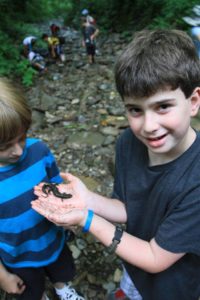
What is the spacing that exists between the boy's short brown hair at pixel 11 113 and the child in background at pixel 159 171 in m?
0.35

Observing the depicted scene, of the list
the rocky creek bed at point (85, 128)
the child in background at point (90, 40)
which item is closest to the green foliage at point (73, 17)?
the rocky creek bed at point (85, 128)

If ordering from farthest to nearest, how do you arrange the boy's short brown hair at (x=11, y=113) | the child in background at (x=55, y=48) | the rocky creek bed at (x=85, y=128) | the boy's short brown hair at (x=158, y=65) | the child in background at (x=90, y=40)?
the child in background at (x=55, y=48), the child in background at (x=90, y=40), the rocky creek bed at (x=85, y=128), the boy's short brown hair at (x=11, y=113), the boy's short brown hair at (x=158, y=65)

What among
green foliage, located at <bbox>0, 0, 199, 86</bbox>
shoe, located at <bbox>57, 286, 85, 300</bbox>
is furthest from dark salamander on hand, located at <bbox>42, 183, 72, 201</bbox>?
green foliage, located at <bbox>0, 0, 199, 86</bbox>

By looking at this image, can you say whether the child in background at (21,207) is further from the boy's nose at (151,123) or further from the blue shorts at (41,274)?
the boy's nose at (151,123)

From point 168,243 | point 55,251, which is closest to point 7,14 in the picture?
point 55,251

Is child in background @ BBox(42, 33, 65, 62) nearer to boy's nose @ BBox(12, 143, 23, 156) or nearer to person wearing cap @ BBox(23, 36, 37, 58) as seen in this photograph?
person wearing cap @ BBox(23, 36, 37, 58)

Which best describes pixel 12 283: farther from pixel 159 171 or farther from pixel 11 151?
pixel 159 171

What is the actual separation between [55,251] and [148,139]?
1017 mm

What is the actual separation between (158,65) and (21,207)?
1.02m

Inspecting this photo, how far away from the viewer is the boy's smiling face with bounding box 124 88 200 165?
3.99 feet

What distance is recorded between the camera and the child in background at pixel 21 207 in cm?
153

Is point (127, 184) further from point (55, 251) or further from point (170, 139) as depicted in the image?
point (55, 251)

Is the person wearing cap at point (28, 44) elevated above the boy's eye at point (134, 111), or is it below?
below

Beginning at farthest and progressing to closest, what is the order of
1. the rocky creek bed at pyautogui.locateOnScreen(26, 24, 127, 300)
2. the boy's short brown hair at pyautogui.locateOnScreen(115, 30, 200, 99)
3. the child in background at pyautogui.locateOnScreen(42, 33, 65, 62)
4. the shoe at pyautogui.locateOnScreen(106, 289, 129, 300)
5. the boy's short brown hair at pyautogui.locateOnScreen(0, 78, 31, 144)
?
1. the child in background at pyautogui.locateOnScreen(42, 33, 65, 62)
2. the rocky creek bed at pyautogui.locateOnScreen(26, 24, 127, 300)
3. the shoe at pyautogui.locateOnScreen(106, 289, 129, 300)
4. the boy's short brown hair at pyautogui.locateOnScreen(0, 78, 31, 144)
5. the boy's short brown hair at pyautogui.locateOnScreen(115, 30, 200, 99)
